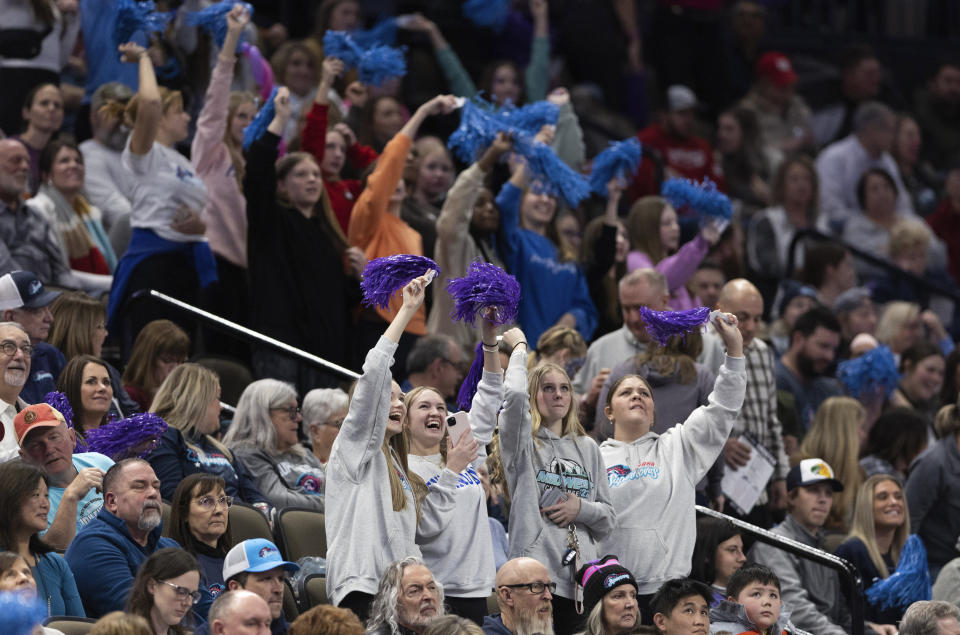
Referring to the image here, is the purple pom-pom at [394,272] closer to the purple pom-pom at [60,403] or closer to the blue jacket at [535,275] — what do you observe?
the purple pom-pom at [60,403]

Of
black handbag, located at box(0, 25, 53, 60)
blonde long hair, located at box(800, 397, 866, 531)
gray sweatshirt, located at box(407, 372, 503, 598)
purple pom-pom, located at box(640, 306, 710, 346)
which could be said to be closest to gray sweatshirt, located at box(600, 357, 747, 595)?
purple pom-pom, located at box(640, 306, 710, 346)

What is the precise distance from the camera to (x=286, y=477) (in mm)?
8633

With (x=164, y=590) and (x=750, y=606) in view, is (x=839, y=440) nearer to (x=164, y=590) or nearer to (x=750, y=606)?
(x=750, y=606)

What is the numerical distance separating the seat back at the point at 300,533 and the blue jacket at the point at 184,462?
268mm

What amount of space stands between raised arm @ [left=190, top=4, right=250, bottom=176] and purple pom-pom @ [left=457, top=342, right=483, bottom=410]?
2.62 meters

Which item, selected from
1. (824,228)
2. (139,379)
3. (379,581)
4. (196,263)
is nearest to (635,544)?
(379,581)

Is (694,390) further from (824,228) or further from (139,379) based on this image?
(824,228)

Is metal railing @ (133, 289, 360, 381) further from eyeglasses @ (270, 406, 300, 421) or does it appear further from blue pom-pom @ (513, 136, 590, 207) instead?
blue pom-pom @ (513, 136, 590, 207)

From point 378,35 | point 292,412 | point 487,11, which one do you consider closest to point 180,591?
point 292,412

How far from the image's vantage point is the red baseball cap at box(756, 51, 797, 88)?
52.4 feet

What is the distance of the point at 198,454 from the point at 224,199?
2.61 m

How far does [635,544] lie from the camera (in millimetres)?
7902

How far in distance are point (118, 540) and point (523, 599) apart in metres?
1.63

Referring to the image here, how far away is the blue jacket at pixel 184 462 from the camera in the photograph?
7984mm
